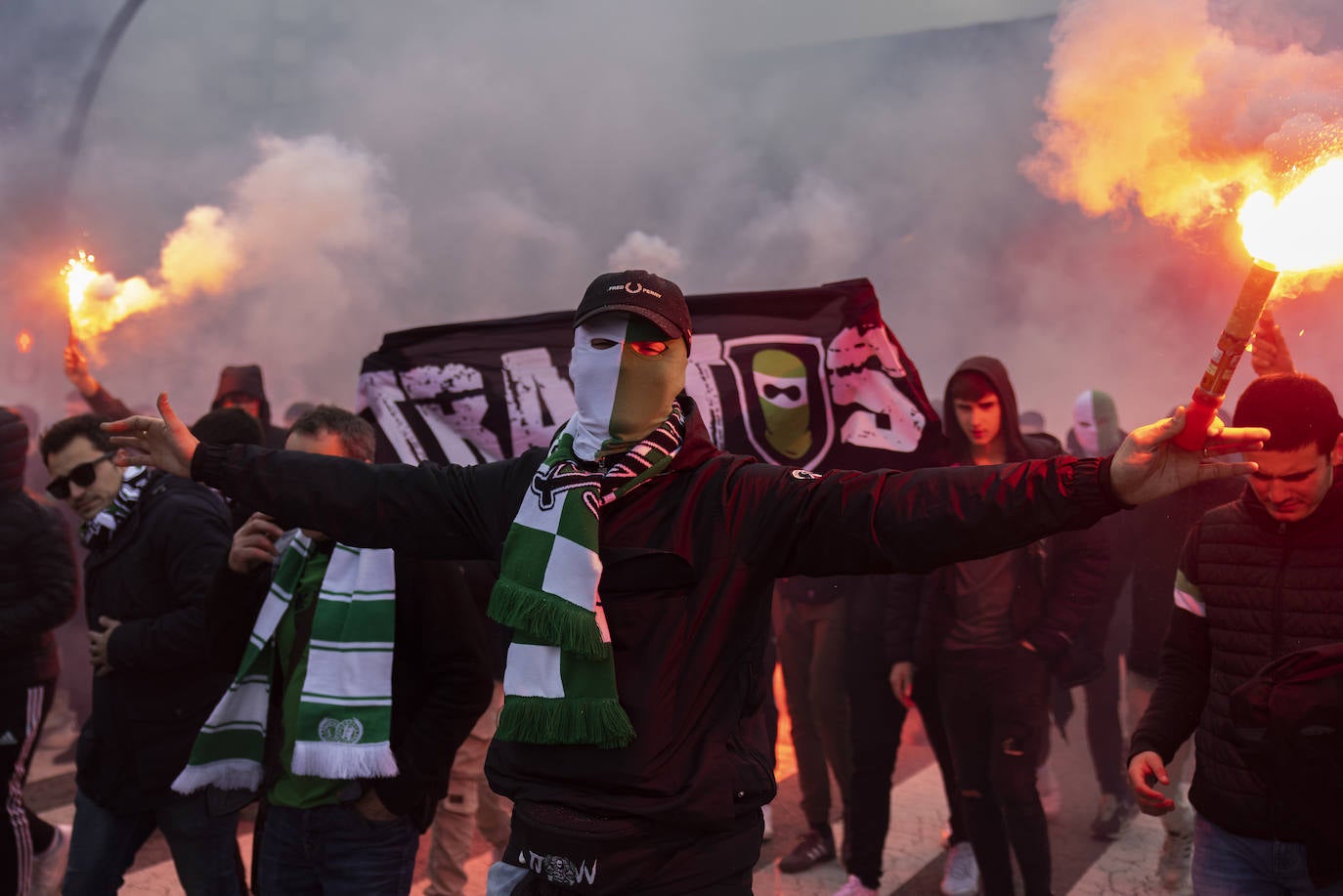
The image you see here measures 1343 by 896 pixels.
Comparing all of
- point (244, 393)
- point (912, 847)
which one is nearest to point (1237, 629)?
point (912, 847)

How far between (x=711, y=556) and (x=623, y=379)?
0.43 m

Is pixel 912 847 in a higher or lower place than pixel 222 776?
lower

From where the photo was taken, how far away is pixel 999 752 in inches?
164

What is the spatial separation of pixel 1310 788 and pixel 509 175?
518 inches

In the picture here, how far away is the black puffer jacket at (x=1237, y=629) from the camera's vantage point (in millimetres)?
2732

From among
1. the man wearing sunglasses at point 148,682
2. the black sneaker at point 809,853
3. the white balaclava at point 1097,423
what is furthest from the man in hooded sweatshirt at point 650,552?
the white balaclava at point 1097,423

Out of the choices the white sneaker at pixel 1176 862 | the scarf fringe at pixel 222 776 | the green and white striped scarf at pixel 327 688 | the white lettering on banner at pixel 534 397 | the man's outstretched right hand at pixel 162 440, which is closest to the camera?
the man's outstretched right hand at pixel 162 440

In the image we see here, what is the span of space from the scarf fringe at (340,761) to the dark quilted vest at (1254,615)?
2.07m

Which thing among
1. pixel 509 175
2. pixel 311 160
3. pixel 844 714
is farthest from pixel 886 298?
pixel 844 714

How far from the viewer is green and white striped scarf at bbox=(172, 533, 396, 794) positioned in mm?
2963

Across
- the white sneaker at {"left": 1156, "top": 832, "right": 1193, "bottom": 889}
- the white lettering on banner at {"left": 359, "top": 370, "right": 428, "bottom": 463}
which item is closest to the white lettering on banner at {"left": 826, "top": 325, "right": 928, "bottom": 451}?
the white lettering on banner at {"left": 359, "top": 370, "right": 428, "bottom": 463}

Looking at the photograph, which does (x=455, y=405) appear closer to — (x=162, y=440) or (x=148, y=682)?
(x=148, y=682)

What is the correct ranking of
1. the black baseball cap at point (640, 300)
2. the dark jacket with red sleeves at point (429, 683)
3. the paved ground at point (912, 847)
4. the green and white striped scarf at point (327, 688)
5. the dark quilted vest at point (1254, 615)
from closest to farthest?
the black baseball cap at point (640, 300) < the dark quilted vest at point (1254, 615) < the green and white striped scarf at point (327, 688) < the dark jacket with red sleeves at point (429, 683) < the paved ground at point (912, 847)

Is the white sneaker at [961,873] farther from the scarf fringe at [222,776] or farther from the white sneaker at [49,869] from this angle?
the white sneaker at [49,869]
